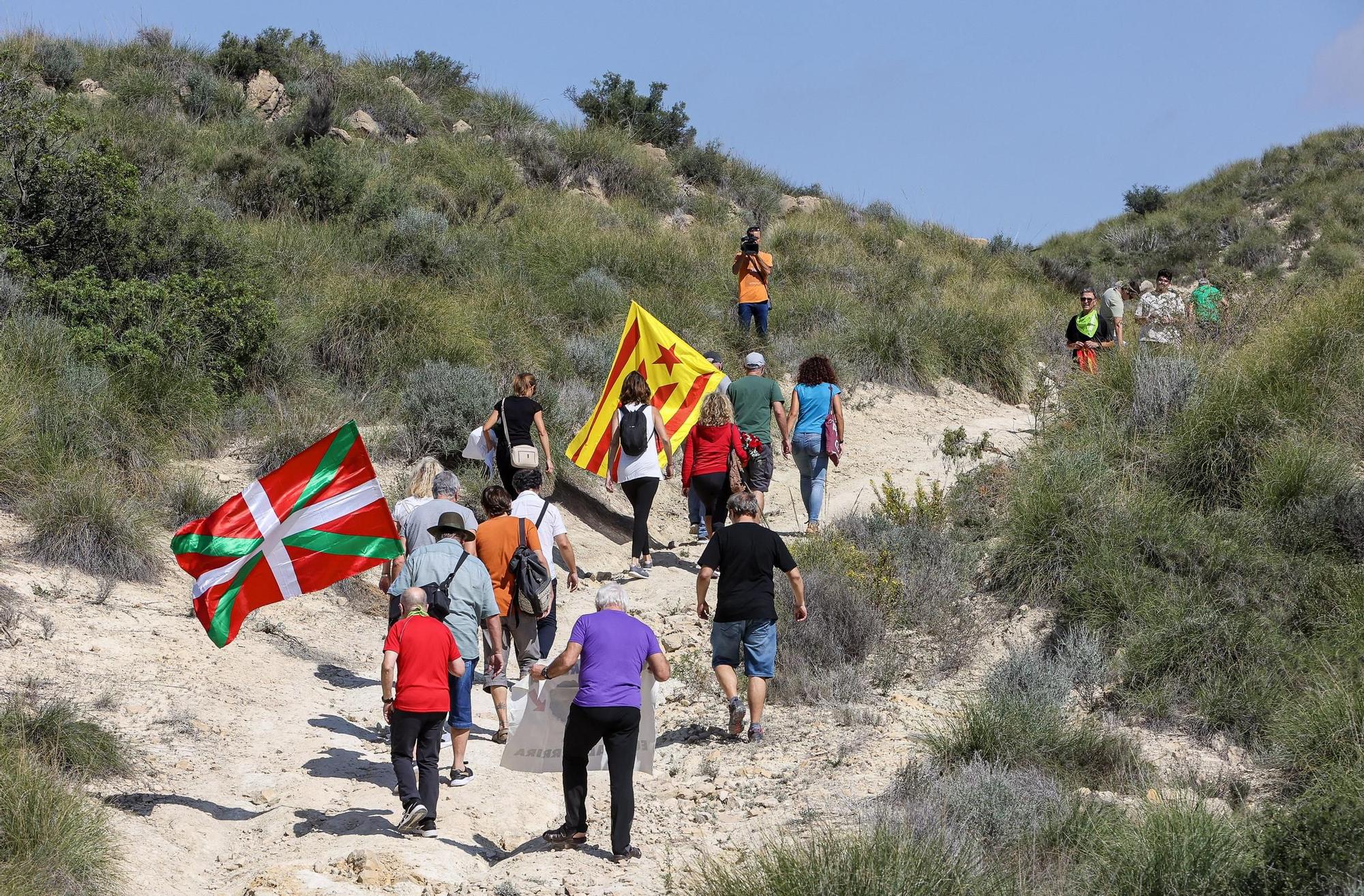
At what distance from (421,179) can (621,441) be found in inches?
479

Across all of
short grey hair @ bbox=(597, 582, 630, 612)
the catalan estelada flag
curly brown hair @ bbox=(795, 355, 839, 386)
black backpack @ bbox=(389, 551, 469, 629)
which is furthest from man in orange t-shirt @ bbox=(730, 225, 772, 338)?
short grey hair @ bbox=(597, 582, 630, 612)

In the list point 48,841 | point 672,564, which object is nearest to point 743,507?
point 672,564

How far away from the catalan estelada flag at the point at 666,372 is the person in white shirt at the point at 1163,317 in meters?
4.93

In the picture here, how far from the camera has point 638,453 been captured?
11461 mm

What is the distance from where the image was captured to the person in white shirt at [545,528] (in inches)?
344

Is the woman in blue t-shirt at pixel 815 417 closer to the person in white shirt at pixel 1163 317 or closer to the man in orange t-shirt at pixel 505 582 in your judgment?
the person in white shirt at pixel 1163 317

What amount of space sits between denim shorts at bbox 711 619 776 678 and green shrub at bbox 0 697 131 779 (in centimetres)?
364

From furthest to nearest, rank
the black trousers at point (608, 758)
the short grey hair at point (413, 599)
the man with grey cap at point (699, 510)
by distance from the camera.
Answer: the man with grey cap at point (699, 510) → the short grey hair at point (413, 599) → the black trousers at point (608, 758)

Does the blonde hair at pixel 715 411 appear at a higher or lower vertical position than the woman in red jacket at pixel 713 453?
higher

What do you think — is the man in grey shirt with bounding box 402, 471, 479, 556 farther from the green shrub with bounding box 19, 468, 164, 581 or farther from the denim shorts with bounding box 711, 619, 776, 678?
the green shrub with bounding box 19, 468, 164, 581

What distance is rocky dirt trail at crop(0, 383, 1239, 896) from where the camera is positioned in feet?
21.4

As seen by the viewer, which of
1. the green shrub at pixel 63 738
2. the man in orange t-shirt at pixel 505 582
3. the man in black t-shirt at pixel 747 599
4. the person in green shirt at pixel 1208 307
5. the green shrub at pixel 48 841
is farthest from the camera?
the person in green shirt at pixel 1208 307

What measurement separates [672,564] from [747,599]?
4.32m

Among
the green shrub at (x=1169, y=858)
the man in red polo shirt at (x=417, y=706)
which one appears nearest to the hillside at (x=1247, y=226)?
the green shrub at (x=1169, y=858)
